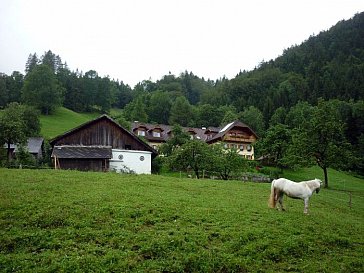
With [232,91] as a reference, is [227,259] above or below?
below

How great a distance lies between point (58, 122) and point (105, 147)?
54597mm

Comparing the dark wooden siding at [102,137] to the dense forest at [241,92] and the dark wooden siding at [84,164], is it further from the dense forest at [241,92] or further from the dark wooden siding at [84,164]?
the dense forest at [241,92]

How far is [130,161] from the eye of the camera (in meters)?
37.8

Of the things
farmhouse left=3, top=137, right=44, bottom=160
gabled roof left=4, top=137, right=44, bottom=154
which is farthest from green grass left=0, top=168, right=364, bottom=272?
gabled roof left=4, top=137, right=44, bottom=154

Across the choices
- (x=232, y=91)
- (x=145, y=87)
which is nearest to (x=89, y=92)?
(x=145, y=87)

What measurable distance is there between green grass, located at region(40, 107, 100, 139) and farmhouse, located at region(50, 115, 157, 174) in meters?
35.6

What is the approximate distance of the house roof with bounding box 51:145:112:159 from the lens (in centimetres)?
3392

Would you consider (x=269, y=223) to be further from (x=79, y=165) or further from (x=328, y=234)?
(x=79, y=165)

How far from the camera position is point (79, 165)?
113 ft

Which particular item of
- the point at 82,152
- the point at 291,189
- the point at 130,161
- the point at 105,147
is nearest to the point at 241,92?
the point at 130,161

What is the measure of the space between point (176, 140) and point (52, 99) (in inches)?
2160

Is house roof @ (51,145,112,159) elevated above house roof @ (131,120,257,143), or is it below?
below

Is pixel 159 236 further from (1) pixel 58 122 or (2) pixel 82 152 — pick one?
(1) pixel 58 122

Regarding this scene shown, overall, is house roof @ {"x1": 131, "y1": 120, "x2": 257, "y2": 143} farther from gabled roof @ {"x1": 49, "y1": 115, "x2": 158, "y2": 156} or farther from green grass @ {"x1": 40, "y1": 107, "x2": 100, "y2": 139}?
gabled roof @ {"x1": 49, "y1": 115, "x2": 158, "y2": 156}
